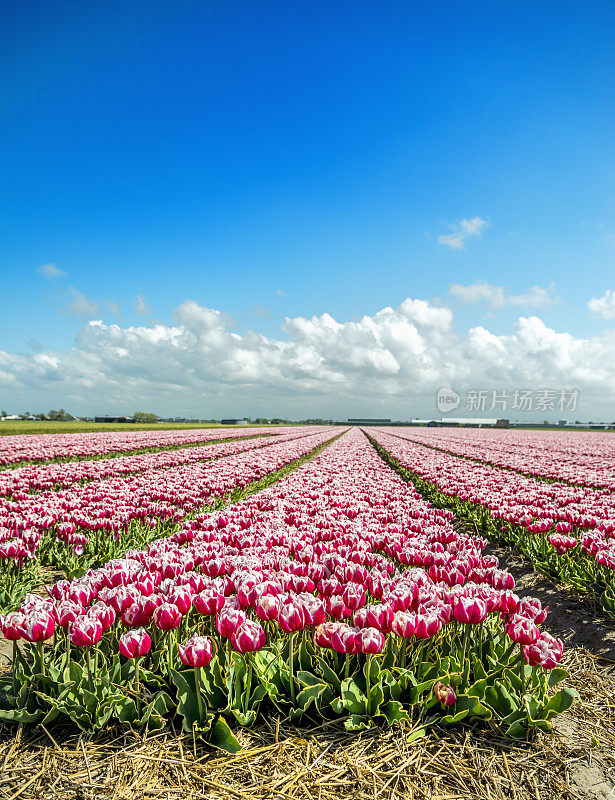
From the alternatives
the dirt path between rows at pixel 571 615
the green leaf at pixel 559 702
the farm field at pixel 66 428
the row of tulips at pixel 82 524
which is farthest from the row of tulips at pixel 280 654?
the farm field at pixel 66 428

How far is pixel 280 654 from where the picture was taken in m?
2.86

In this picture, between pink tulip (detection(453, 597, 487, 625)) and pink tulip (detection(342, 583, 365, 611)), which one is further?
pink tulip (detection(342, 583, 365, 611))

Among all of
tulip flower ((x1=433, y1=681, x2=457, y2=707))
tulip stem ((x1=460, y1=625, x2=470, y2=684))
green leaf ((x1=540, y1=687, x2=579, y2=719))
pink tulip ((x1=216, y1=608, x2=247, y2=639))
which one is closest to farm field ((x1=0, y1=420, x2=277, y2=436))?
pink tulip ((x1=216, y1=608, x2=247, y2=639))

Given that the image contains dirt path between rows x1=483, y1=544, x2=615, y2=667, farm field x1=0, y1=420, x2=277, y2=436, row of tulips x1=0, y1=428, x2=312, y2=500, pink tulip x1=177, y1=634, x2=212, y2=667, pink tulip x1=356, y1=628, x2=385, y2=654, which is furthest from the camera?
farm field x1=0, y1=420, x2=277, y2=436

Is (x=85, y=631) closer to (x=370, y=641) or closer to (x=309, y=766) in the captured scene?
(x=309, y=766)

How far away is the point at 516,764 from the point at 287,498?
572cm

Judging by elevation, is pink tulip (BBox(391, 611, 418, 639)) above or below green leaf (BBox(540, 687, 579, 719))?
above

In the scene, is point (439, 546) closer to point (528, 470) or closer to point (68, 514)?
point (68, 514)

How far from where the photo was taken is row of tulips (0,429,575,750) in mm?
2486

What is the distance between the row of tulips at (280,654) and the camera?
2.49 meters

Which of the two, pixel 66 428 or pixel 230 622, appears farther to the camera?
pixel 66 428

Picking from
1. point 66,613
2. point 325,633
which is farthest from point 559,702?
point 66,613

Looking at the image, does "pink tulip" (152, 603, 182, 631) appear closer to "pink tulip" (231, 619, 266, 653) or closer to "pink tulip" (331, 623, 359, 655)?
"pink tulip" (231, 619, 266, 653)

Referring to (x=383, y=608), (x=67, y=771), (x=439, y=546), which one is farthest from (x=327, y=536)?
(x=67, y=771)
